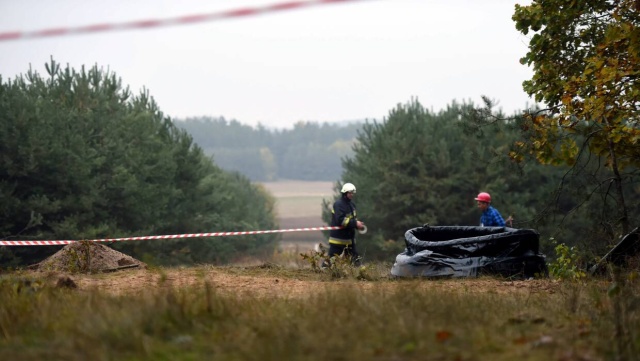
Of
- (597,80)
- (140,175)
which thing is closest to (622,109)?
(597,80)

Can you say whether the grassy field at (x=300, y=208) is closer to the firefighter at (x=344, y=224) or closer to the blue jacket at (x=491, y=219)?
the firefighter at (x=344, y=224)

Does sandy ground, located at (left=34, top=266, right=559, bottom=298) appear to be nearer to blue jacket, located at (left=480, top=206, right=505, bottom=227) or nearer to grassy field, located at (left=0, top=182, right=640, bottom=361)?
grassy field, located at (left=0, top=182, right=640, bottom=361)

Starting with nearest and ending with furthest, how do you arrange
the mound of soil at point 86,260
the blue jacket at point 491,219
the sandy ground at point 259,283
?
the sandy ground at point 259,283 → the mound of soil at point 86,260 → the blue jacket at point 491,219

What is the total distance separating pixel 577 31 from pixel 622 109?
171cm

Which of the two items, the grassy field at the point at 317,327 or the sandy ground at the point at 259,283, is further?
the sandy ground at the point at 259,283

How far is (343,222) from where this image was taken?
15516mm

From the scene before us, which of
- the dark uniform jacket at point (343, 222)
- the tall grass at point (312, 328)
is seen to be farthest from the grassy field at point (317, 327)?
the dark uniform jacket at point (343, 222)

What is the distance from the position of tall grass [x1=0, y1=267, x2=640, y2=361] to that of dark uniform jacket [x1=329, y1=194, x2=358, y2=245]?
784cm

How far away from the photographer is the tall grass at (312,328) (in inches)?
212

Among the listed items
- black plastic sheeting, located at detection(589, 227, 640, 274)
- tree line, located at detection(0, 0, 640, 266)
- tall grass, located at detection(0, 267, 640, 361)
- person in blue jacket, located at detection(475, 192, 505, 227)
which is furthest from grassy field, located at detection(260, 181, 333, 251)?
tall grass, located at detection(0, 267, 640, 361)

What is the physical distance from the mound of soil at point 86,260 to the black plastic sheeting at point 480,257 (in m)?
4.45

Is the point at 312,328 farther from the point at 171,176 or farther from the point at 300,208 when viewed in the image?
the point at 300,208

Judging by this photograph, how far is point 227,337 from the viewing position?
592cm

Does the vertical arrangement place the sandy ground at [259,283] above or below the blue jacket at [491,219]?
below
